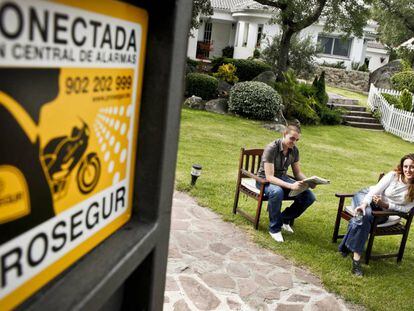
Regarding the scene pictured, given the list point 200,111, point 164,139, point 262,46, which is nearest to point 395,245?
point 164,139

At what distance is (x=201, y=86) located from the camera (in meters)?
16.6

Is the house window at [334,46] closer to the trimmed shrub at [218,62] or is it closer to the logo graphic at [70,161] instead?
the trimmed shrub at [218,62]

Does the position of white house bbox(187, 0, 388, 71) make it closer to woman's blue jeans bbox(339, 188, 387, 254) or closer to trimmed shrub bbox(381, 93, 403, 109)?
trimmed shrub bbox(381, 93, 403, 109)

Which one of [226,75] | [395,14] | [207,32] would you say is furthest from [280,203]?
[207,32]

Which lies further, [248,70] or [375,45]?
[375,45]

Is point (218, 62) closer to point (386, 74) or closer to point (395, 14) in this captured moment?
point (395, 14)

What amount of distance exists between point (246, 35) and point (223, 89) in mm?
15387

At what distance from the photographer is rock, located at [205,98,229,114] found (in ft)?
52.0

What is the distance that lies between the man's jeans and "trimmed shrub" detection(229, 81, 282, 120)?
942cm

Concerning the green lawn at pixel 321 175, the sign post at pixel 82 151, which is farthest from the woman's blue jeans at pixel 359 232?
the sign post at pixel 82 151

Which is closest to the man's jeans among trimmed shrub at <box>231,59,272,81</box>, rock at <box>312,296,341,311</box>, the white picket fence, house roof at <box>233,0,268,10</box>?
rock at <box>312,296,341,311</box>

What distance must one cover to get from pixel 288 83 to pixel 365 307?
13.3 meters

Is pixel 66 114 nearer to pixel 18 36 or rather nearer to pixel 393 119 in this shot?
pixel 18 36

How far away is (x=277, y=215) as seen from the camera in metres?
5.52
